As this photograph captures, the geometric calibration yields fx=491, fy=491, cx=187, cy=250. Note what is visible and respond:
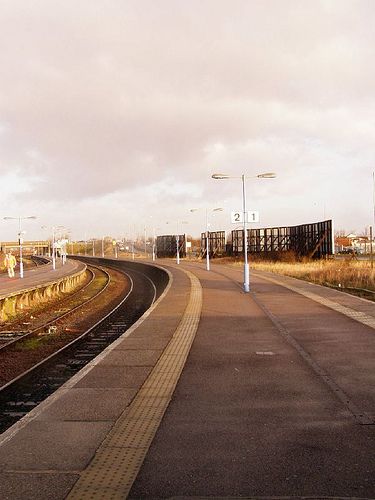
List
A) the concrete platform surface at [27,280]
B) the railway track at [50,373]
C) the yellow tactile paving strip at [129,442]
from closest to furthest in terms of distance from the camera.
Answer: the yellow tactile paving strip at [129,442]
the railway track at [50,373]
the concrete platform surface at [27,280]

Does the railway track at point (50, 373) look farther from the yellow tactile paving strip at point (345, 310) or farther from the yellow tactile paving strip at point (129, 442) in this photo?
the yellow tactile paving strip at point (345, 310)

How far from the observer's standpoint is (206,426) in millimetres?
5773

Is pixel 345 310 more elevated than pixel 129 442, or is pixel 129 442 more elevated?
pixel 129 442

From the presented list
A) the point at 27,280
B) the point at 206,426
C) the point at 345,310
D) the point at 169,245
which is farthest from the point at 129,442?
the point at 169,245

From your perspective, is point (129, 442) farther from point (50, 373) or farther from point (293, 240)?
point (293, 240)

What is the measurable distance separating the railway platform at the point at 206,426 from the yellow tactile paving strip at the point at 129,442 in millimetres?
15

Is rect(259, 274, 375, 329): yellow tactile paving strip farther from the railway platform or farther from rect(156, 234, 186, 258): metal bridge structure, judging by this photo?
rect(156, 234, 186, 258): metal bridge structure

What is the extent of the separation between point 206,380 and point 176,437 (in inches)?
98.9

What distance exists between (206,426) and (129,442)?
3.25 feet

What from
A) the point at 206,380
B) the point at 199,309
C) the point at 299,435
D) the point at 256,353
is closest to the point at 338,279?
the point at 199,309

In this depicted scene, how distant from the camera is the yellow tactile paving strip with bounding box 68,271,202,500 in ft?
14.0

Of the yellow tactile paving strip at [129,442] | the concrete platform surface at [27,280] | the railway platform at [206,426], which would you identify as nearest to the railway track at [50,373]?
the railway platform at [206,426]

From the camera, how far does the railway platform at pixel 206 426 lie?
435 centimetres

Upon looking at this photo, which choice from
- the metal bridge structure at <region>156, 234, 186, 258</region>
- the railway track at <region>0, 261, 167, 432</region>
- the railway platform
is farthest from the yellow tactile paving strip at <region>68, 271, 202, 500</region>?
the metal bridge structure at <region>156, 234, 186, 258</region>
